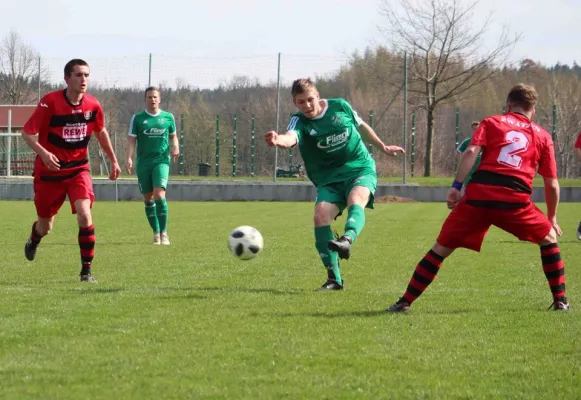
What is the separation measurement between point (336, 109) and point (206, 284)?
199cm

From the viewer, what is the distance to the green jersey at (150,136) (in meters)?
13.7

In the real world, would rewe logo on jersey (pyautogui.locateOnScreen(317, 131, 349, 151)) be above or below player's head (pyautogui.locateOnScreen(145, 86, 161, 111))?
below

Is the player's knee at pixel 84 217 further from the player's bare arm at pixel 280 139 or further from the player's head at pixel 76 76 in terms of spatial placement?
the player's bare arm at pixel 280 139

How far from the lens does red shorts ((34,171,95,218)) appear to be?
28.3 feet

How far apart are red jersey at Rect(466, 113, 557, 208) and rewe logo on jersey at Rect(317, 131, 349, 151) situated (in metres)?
1.81

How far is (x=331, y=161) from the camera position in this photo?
838 centimetres

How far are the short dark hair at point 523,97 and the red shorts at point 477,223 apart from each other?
740 millimetres

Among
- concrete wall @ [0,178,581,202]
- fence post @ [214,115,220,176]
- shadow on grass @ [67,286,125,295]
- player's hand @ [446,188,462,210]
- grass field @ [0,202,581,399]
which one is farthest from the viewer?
fence post @ [214,115,220,176]

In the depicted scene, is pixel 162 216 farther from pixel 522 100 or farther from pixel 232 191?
pixel 232 191

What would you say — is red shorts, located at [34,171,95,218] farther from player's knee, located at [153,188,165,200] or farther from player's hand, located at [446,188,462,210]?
player's knee, located at [153,188,165,200]

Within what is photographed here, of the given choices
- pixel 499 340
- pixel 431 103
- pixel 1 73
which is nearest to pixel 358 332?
pixel 499 340

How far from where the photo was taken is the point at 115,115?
38844 mm

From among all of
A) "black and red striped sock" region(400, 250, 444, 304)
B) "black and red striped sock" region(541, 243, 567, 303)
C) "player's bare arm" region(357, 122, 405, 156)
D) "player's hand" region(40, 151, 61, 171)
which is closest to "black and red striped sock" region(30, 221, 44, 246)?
"player's hand" region(40, 151, 61, 171)

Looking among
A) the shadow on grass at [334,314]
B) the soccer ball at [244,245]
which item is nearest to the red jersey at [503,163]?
the shadow on grass at [334,314]
